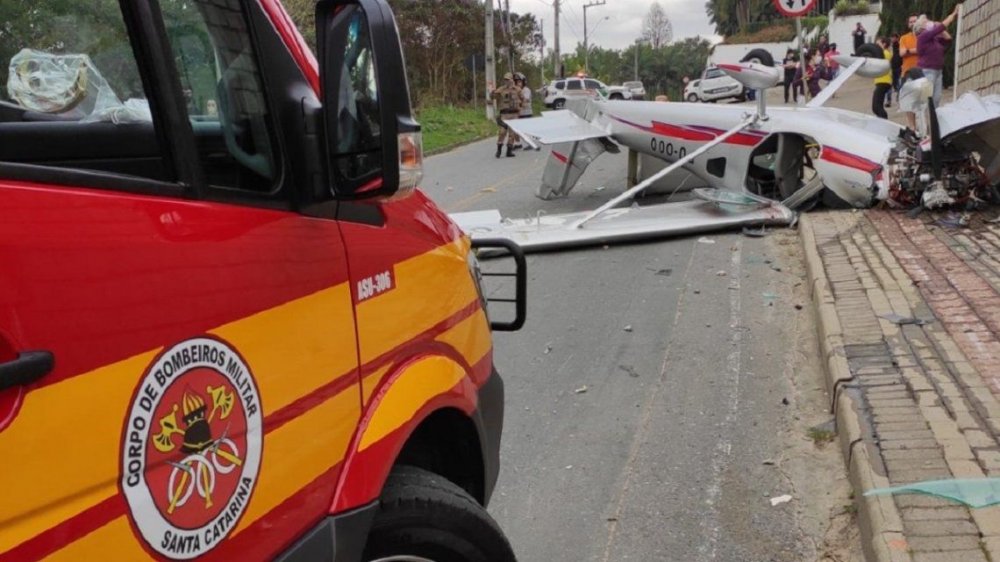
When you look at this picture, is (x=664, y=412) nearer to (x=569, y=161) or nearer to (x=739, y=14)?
(x=569, y=161)

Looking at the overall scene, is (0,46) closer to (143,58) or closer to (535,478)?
(143,58)

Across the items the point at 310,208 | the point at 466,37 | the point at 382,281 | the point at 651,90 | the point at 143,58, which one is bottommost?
the point at 651,90

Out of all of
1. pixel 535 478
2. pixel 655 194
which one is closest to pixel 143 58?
pixel 535 478

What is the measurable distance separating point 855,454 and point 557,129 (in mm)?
8506

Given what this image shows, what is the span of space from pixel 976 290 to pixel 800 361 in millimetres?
1673

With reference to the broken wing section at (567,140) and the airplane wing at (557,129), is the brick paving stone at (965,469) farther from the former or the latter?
the broken wing section at (567,140)

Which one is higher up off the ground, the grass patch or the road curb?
the road curb

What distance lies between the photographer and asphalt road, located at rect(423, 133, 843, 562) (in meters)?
3.85

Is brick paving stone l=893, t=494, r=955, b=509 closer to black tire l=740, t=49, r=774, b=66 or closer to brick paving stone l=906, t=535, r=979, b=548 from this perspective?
brick paving stone l=906, t=535, r=979, b=548

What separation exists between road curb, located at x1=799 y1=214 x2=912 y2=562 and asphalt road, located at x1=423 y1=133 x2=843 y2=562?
0.15 metres

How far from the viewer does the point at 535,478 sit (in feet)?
14.4

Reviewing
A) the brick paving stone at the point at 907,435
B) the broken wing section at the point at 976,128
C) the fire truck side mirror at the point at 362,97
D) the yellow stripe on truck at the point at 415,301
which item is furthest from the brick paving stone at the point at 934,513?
the broken wing section at the point at 976,128

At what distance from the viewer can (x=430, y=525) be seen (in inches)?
90.8

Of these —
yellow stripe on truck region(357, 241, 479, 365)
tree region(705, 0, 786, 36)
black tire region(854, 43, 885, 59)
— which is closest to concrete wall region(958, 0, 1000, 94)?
black tire region(854, 43, 885, 59)
